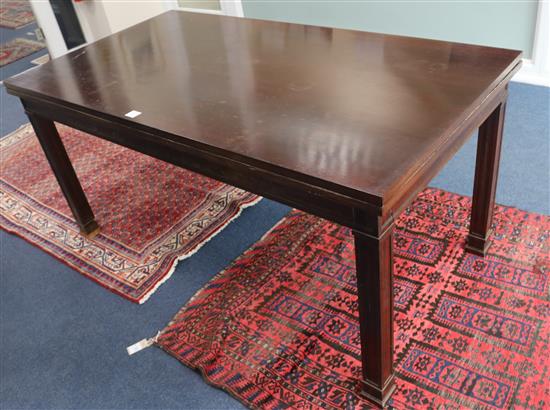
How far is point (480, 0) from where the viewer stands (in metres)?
3.05

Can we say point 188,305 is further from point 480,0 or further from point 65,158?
point 480,0

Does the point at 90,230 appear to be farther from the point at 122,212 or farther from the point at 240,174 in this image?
the point at 240,174

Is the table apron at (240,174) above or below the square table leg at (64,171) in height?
above

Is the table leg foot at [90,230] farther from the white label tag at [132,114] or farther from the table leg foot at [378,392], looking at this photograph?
the table leg foot at [378,392]

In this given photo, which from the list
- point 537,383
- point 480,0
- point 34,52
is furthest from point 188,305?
point 34,52

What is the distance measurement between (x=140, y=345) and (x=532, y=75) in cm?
256

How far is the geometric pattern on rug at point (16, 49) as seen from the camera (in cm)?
477

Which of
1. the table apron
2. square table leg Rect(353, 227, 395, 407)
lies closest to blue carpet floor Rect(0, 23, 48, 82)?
the table apron

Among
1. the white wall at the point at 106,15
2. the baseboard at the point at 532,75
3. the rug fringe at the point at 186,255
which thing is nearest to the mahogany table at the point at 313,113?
the rug fringe at the point at 186,255

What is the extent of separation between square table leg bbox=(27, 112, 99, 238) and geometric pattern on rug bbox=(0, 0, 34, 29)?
3867 millimetres

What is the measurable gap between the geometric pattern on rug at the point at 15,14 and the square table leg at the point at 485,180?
16.8ft

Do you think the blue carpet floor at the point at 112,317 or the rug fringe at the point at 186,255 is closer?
the blue carpet floor at the point at 112,317

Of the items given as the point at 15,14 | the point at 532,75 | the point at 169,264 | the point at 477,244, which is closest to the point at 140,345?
the point at 169,264

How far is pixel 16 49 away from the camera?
494 cm
